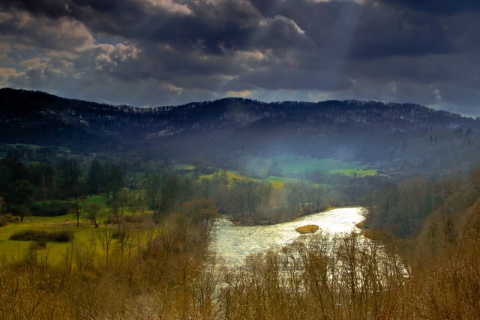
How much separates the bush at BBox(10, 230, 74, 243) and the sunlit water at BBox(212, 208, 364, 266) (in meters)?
20.7

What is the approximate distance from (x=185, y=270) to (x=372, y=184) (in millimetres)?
104116

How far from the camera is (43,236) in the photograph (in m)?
54.3

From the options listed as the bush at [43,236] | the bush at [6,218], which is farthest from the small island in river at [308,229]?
the bush at [6,218]

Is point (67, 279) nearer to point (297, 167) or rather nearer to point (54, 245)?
point (54, 245)

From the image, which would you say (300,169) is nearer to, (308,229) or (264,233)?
(308,229)

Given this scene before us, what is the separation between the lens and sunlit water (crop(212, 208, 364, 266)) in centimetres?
5457

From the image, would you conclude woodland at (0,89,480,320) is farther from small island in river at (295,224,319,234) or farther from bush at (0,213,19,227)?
small island in river at (295,224,319,234)

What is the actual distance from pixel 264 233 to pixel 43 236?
117 ft

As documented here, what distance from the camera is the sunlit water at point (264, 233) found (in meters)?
54.6

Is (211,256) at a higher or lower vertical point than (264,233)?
higher

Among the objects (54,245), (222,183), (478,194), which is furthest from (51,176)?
(478,194)

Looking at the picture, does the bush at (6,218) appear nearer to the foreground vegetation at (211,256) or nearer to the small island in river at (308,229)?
the foreground vegetation at (211,256)

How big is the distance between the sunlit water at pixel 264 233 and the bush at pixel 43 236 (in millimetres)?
20683

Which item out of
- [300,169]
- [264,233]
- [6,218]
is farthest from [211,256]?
[300,169]
